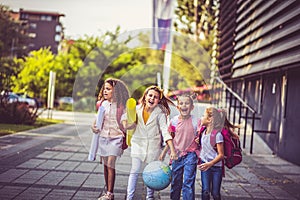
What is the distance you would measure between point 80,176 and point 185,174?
288 cm

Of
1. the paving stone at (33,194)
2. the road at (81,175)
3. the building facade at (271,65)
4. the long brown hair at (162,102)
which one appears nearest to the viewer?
the long brown hair at (162,102)

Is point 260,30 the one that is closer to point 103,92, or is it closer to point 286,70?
point 286,70

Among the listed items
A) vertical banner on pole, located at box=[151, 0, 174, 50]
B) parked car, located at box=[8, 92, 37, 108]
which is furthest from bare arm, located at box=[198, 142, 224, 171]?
parked car, located at box=[8, 92, 37, 108]

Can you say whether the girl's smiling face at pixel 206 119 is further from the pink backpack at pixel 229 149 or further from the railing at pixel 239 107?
the railing at pixel 239 107

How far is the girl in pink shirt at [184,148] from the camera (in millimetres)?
5410

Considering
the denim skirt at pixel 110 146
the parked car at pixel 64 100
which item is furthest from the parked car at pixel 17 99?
the denim skirt at pixel 110 146

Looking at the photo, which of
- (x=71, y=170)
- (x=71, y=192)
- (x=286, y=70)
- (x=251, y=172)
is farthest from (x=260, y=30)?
(x=71, y=192)

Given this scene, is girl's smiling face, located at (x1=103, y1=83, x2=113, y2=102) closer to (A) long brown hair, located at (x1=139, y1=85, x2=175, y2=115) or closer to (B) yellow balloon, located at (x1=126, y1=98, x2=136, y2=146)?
(B) yellow balloon, located at (x1=126, y1=98, x2=136, y2=146)

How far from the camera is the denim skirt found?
587cm

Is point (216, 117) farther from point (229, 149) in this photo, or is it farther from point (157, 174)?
point (157, 174)

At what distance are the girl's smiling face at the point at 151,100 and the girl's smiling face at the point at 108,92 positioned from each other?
58 centimetres

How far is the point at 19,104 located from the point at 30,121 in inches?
34.5

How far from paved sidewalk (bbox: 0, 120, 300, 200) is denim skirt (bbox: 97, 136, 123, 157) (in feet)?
0.67

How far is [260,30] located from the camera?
1394 centimetres
